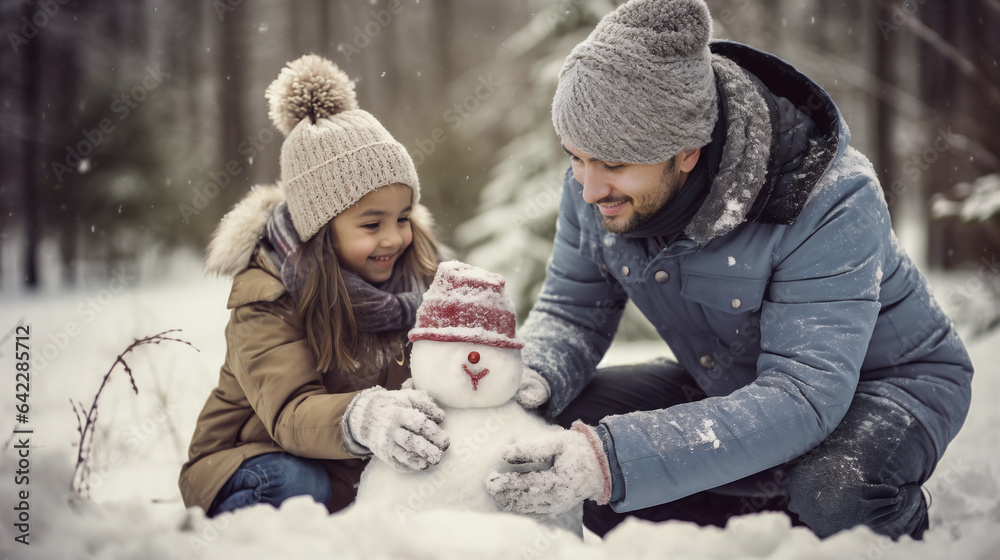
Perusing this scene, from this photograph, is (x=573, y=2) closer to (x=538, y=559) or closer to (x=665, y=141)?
(x=665, y=141)

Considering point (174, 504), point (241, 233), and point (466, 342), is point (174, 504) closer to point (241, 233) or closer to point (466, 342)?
point (241, 233)

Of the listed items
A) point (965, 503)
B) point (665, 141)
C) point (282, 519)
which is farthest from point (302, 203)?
point (965, 503)

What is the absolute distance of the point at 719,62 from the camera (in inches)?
68.2

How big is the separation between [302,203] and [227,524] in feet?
2.82

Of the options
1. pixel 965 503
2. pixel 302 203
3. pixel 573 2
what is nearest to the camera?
pixel 302 203

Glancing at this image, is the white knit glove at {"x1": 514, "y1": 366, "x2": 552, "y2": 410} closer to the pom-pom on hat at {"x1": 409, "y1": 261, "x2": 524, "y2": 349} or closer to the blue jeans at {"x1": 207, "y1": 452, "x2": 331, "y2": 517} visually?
the pom-pom on hat at {"x1": 409, "y1": 261, "x2": 524, "y2": 349}

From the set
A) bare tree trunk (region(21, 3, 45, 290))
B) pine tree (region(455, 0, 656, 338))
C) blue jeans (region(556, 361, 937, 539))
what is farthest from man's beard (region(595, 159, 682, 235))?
pine tree (region(455, 0, 656, 338))

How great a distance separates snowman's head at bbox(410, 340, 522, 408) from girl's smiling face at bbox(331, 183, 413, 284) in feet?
1.54

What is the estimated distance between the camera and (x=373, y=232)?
184 cm

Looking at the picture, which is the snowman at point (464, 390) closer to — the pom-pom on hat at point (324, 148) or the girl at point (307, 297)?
the girl at point (307, 297)

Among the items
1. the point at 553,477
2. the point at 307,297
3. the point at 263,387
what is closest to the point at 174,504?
the point at 263,387

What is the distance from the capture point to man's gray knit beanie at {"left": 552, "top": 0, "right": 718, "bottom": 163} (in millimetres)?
1516

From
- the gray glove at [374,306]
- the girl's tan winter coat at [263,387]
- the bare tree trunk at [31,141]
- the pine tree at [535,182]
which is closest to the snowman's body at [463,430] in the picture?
the girl's tan winter coat at [263,387]

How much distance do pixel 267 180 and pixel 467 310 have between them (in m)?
2.55
